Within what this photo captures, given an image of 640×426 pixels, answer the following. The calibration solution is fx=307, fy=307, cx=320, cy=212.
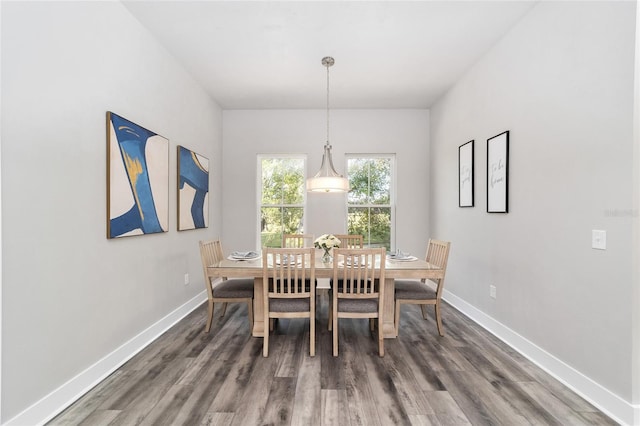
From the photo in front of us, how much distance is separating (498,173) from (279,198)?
3123 millimetres

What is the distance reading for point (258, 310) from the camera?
2973 mm

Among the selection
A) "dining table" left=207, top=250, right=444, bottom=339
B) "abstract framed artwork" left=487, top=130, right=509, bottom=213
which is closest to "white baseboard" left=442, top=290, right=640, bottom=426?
"dining table" left=207, top=250, right=444, bottom=339

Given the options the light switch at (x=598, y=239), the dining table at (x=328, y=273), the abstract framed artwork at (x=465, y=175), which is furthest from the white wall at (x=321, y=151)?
the light switch at (x=598, y=239)

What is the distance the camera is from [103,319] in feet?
7.32

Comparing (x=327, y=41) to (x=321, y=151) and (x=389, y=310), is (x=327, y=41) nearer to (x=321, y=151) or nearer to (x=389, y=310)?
(x=321, y=151)

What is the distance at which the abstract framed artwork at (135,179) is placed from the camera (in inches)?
90.6

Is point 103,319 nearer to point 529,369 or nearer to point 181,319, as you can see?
point 181,319

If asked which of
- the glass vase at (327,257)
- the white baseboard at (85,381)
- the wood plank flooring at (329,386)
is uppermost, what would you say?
the glass vase at (327,257)

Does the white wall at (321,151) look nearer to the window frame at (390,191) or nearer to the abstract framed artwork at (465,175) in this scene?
the window frame at (390,191)

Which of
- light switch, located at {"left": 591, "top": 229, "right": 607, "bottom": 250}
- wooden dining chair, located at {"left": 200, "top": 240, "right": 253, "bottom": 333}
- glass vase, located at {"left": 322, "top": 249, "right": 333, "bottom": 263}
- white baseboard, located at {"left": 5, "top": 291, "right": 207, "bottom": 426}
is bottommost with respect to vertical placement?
white baseboard, located at {"left": 5, "top": 291, "right": 207, "bottom": 426}

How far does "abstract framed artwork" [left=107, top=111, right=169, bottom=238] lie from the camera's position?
7.55ft

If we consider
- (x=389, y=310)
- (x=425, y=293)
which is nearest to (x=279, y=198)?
(x=389, y=310)

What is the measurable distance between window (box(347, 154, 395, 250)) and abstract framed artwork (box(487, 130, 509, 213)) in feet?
6.40

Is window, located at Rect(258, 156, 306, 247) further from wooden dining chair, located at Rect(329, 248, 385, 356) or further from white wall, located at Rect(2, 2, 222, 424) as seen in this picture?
wooden dining chair, located at Rect(329, 248, 385, 356)
